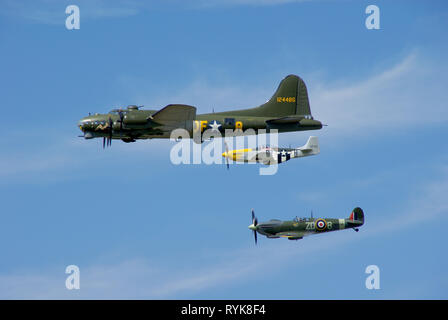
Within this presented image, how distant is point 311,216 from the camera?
80250 millimetres

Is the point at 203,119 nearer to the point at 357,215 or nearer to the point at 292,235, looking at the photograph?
the point at 292,235

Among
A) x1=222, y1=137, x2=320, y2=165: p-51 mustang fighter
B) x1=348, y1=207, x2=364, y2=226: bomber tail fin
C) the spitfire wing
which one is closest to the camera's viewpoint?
the spitfire wing

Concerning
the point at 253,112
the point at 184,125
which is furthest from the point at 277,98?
the point at 184,125

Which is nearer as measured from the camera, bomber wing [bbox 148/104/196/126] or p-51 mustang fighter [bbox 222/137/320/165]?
bomber wing [bbox 148/104/196/126]

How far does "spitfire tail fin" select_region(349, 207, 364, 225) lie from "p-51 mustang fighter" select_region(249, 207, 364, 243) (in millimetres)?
393

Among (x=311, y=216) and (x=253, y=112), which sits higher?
(x=253, y=112)

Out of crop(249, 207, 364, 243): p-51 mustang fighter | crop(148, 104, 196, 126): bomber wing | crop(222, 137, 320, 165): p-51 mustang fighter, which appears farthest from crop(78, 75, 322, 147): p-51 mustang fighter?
crop(249, 207, 364, 243): p-51 mustang fighter

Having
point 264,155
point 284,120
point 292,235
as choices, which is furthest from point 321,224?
point 284,120

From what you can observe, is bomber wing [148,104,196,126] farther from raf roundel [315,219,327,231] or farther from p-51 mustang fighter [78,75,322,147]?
raf roundel [315,219,327,231]

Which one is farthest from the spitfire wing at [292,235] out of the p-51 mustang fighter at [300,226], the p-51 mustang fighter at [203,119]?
the p-51 mustang fighter at [203,119]

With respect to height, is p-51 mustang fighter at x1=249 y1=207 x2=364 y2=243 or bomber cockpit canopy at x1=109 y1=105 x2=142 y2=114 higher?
bomber cockpit canopy at x1=109 y1=105 x2=142 y2=114

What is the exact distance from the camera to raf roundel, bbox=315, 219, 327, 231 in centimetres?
7953
